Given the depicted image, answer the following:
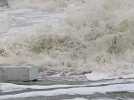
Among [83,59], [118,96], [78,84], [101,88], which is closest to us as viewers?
[118,96]

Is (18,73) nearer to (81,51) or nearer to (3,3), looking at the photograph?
(81,51)

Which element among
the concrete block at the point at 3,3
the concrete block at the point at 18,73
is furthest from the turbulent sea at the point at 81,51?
the concrete block at the point at 3,3

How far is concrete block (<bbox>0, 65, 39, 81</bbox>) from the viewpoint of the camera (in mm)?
11469

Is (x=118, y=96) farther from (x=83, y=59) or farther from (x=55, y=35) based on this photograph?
(x=55, y=35)

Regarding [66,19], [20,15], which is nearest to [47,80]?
[66,19]

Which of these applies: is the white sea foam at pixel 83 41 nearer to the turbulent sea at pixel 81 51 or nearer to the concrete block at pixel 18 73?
the turbulent sea at pixel 81 51

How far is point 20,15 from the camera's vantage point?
70.1 feet

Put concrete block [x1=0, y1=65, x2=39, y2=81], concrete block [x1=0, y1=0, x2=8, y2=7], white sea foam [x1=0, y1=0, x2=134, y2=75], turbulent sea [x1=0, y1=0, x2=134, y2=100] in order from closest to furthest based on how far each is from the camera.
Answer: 1. turbulent sea [x1=0, y1=0, x2=134, y2=100]
2. concrete block [x1=0, y1=65, x2=39, y2=81]
3. white sea foam [x1=0, y1=0, x2=134, y2=75]
4. concrete block [x1=0, y1=0, x2=8, y2=7]

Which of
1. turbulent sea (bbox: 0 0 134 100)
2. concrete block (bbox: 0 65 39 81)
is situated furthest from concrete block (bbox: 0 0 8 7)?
concrete block (bbox: 0 65 39 81)

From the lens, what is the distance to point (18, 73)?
1156 centimetres

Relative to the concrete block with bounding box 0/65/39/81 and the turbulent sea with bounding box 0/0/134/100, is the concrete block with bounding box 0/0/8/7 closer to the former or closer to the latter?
the turbulent sea with bounding box 0/0/134/100

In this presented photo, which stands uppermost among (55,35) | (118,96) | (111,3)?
(111,3)

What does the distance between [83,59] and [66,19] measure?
3.02 meters

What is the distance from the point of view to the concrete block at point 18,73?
11.5 meters
